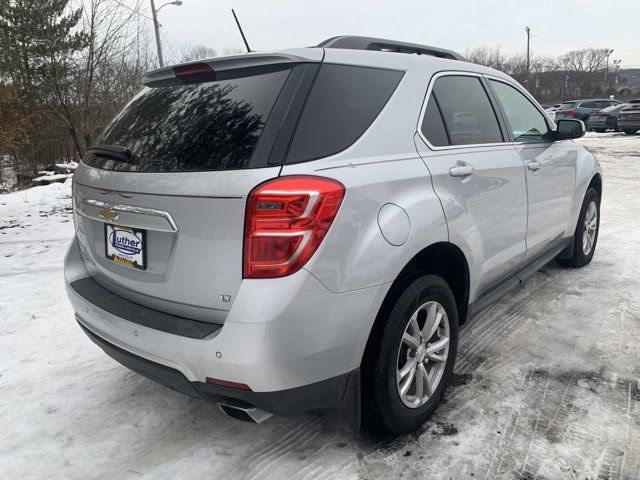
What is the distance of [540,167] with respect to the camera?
343 cm

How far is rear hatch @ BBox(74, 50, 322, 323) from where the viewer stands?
1843 millimetres

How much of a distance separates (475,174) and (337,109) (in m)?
1.01

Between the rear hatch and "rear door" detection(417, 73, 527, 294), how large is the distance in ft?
2.63

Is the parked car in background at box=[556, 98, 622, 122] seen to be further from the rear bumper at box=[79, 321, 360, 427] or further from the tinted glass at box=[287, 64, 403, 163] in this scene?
the rear bumper at box=[79, 321, 360, 427]

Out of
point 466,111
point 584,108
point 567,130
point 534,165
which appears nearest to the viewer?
point 466,111

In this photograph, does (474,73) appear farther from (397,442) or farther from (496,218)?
(397,442)

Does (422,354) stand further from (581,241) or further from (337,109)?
(581,241)

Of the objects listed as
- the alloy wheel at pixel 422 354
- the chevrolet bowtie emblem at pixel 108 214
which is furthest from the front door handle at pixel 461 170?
the chevrolet bowtie emblem at pixel 108 214

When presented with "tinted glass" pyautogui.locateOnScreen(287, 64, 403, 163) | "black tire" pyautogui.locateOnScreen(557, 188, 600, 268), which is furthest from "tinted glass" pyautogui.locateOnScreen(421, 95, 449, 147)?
"black tire" pyautogui.locateOnScreen(557, 188, 600, 268)

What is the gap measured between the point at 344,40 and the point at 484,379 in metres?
2.01

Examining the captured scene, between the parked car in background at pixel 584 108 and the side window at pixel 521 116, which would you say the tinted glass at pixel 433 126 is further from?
the parked car in background at pixel 584 108

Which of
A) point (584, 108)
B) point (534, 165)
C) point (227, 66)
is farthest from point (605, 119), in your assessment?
point (227, 66)

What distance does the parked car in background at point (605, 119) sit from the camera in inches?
894

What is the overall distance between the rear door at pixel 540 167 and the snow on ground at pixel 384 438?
622 mm
